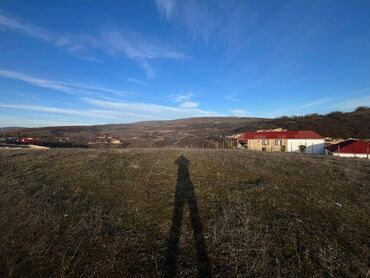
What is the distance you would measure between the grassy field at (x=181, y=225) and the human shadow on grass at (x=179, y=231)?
0.09 feet

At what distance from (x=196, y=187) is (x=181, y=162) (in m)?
5.99

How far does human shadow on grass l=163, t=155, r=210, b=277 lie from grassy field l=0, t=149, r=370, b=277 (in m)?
0.03

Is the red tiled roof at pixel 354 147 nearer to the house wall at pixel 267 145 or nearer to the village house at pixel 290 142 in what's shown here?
the village house at pixel 290 142

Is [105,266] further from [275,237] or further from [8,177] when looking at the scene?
[8,177]

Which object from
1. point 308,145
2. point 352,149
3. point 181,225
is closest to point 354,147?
point 352,149

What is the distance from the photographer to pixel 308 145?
67.7m

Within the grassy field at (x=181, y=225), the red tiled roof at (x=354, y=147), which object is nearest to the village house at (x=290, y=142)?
the red tiled roof at (x=354, y=147)

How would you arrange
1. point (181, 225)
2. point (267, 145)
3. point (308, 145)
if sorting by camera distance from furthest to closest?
point (267, 145), point (308, 145), point (181, 225)

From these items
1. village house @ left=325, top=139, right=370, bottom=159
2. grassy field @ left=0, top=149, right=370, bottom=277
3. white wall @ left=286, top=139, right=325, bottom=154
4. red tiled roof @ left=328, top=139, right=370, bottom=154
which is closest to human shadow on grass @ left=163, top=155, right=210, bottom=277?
grassy field @ left=0, top=149, right=370, bottom=277

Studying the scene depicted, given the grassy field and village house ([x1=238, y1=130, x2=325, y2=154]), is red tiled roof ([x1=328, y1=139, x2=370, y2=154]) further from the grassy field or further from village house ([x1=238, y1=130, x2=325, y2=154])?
the grassy field

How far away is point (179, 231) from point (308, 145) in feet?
227

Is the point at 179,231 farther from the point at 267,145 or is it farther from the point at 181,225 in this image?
the point at 267,145

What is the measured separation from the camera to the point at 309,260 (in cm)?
558

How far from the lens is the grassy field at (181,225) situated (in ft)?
17.4
